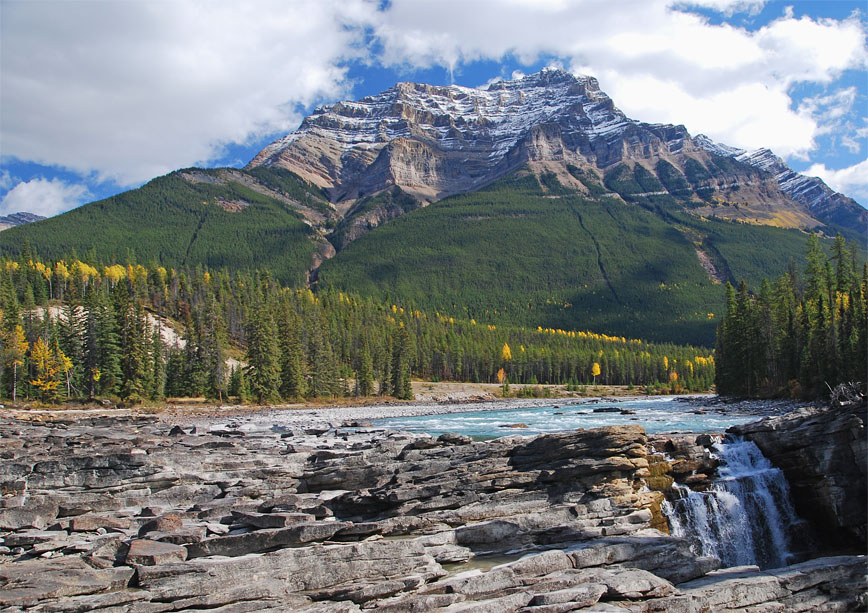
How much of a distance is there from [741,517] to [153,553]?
2427 centimetres

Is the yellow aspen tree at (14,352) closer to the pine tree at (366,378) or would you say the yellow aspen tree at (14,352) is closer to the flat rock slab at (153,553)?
the pine tree at (366,378)

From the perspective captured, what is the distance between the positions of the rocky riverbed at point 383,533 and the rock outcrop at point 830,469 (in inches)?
35.1

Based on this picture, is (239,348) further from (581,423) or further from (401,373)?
(581,423)

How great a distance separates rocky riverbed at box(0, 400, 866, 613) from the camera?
14.2 metres

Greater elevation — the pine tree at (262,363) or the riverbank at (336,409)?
the pine tree at (262,363)

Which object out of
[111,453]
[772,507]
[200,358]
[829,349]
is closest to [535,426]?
[772,507]

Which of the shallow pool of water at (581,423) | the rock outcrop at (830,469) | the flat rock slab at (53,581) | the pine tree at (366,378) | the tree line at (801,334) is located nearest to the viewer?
the flat rock slab at (53,581)

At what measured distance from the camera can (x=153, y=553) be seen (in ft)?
49.2

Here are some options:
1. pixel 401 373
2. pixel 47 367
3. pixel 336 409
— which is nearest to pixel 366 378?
pixel 401 373

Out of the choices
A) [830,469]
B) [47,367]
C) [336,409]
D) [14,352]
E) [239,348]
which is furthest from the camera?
[239,348]

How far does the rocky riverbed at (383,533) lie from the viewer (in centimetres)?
1420

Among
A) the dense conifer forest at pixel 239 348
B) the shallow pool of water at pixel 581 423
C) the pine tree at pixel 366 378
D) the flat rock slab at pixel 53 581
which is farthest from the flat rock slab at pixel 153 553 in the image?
the pine tree at pixel 366 378

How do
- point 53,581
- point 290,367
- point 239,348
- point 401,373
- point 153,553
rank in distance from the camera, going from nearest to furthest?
point 53,581
point 153,553
point 290,367
point 401,373
point 239,348

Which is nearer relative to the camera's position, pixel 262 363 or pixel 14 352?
pixel 14 352
